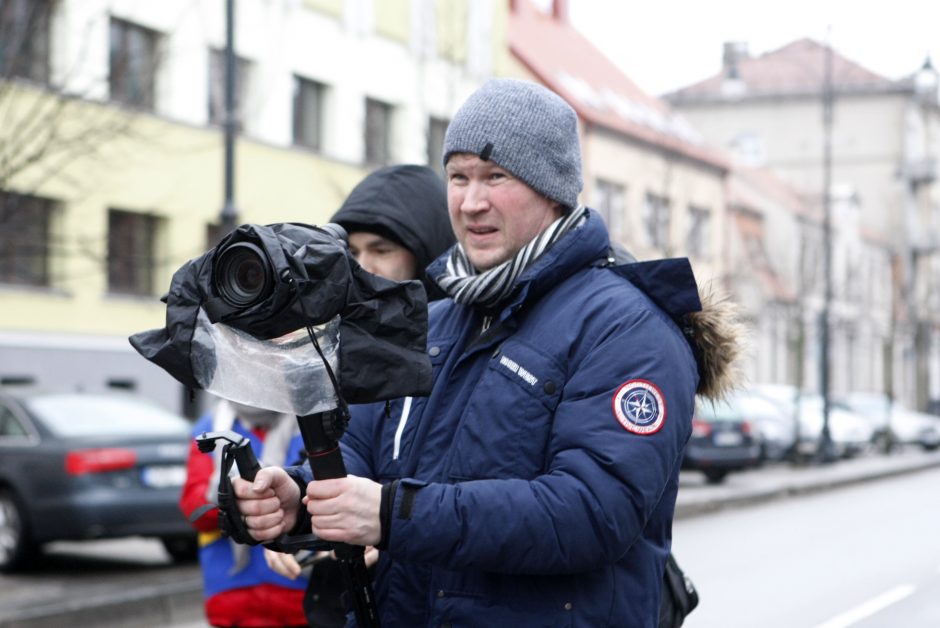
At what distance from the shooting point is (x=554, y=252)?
298 centimetres

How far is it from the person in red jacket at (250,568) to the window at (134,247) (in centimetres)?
2242

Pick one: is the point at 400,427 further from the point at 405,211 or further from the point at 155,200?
the point at 155,200

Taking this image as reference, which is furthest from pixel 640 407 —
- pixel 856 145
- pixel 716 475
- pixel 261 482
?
pixel 856 145

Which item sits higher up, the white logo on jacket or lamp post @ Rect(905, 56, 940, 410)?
lamp post @ Rect(905, 56, 940, 410)

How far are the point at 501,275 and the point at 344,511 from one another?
58 centimetres

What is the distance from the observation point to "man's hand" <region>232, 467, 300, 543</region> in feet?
9.32

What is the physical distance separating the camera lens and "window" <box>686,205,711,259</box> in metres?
45.4

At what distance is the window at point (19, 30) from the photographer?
11.9 meters

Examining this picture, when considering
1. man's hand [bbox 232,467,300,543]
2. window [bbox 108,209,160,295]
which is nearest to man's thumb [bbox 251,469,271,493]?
man's hand [bbox 232,467,300,543]

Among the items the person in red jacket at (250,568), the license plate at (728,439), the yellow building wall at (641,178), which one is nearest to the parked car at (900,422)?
the yellow building wall at (641,178)

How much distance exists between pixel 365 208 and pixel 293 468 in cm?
155

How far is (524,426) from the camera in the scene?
2818mm

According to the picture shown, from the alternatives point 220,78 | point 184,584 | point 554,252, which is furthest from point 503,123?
point 220,78

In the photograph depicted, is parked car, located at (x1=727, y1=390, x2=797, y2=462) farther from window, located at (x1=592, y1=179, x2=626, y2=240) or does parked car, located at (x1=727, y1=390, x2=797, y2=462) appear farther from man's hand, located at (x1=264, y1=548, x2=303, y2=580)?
man's hand, located at (x1=264, y1=548, x2=303, y2=580)
